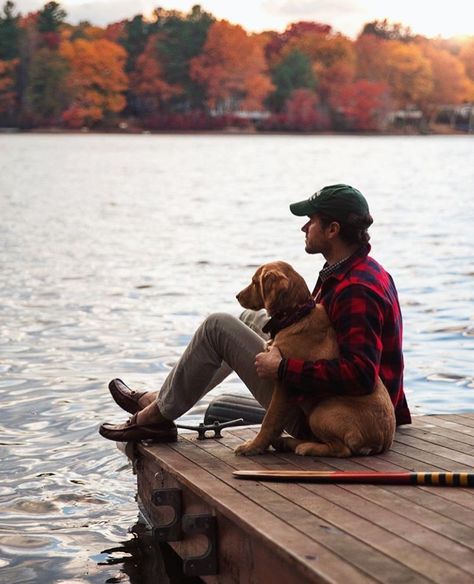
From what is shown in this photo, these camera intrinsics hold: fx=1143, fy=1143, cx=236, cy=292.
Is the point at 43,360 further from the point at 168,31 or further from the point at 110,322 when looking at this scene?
the point at 168,31

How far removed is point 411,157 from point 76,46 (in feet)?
267

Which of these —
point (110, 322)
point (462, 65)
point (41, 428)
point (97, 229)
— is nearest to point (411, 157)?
point (97, 229)

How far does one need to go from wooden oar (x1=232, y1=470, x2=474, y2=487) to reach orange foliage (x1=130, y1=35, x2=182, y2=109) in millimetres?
143871

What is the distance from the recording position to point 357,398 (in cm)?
492

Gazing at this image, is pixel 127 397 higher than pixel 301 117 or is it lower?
lower

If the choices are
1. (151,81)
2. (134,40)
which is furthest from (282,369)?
(134,40)

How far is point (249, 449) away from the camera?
520cm

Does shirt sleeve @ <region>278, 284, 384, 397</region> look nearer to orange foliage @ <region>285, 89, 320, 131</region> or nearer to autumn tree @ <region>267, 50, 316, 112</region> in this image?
orange foliage @ <region>285, 89, 320, 131</region>

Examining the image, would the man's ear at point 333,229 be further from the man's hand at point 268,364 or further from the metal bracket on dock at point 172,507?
the metal bracket on dock at point 172,507

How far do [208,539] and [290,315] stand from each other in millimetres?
1003

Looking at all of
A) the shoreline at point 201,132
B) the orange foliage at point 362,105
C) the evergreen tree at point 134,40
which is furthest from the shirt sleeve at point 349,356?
the evergreen tree at point 134,40

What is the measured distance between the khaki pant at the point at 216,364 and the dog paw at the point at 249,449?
0.21m

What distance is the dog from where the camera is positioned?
4.88 metres

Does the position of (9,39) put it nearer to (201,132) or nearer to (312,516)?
(201,132)
